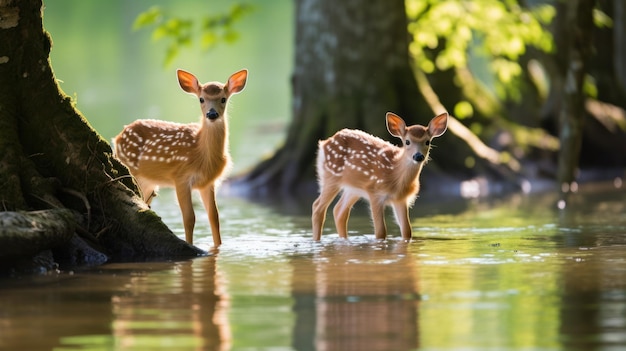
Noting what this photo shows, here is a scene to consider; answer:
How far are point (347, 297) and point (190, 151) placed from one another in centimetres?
408

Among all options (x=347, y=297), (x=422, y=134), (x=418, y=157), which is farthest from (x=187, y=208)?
(x=347, y=297)

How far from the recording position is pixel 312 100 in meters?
19.9

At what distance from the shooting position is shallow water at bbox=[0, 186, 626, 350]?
249 inches

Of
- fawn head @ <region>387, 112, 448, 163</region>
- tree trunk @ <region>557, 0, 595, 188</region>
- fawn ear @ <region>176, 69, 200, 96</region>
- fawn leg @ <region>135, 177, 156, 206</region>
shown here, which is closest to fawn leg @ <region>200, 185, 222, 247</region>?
fawn leg @ <region>135, 177, 156, 206</region>

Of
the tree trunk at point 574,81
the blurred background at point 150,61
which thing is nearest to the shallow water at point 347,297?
the tree trunk at point 574,81

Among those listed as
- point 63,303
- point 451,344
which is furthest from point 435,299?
point 63,303

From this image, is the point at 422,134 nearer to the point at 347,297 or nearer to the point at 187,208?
the point at 187,208

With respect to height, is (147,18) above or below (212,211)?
above

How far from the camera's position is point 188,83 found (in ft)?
37.2

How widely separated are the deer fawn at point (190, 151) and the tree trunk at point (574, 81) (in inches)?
237

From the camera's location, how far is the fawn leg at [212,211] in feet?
36.9

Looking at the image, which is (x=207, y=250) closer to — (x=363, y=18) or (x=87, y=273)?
(x=87, y=273)

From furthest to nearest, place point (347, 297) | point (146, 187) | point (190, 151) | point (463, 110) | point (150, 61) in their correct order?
1. point (150, 61)
2. point (463, 110)
3. point (146, 187)
4. point (190, 151)
5. point (347, 297)

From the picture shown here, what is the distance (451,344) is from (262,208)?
1036 cm
